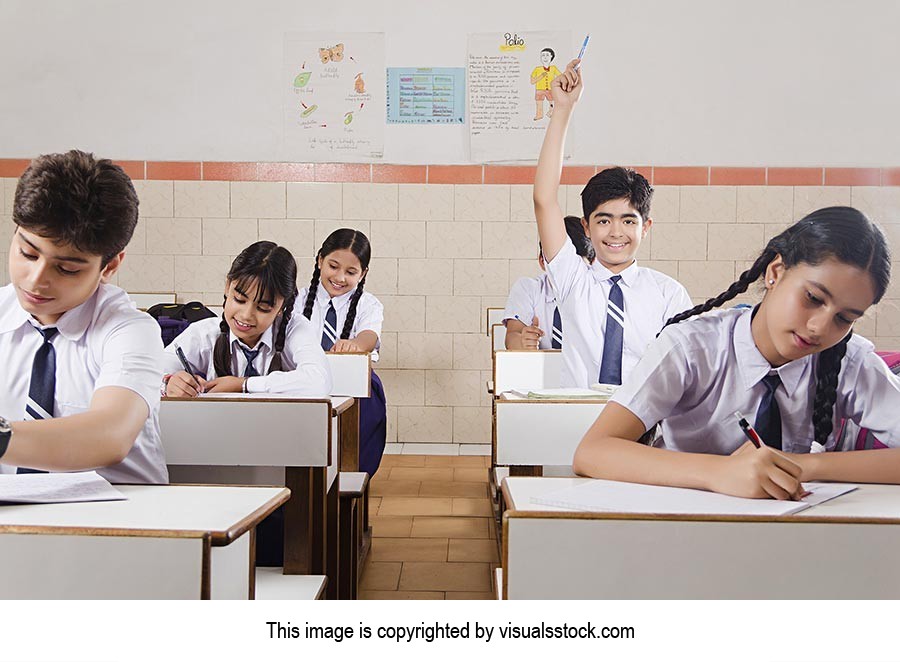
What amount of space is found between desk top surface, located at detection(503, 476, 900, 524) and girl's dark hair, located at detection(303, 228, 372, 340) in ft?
9.14

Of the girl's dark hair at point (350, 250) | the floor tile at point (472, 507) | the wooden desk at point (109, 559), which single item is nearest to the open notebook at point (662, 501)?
the wooden desk at point (109, 559)

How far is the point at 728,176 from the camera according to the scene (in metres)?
4.66

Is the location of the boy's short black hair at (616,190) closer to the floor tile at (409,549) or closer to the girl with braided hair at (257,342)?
the girl with braided hair at (257,342)

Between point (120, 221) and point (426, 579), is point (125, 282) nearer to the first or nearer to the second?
point (426, 579)

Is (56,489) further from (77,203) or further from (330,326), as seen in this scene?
(330,326)

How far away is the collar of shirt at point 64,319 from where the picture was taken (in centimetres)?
129

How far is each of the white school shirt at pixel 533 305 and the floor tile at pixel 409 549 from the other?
1523 millimetres

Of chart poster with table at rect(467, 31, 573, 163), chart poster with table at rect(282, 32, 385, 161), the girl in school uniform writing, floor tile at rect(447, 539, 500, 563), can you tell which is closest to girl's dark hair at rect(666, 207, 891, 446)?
floor tile at rect(447, 539, 500, 563)

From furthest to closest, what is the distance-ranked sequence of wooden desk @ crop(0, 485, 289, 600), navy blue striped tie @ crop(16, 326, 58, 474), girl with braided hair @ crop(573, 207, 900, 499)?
navy blue striped tie @ crop(16, 326, 58, 474)
girl with braided hair @ crop(573, 207, 900, 499)
wooden desk @ crop(0, 485, 289, 600)

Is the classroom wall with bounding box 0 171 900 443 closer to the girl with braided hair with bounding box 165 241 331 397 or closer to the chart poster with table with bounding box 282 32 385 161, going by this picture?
the chart poster with table with bounding box 282 32 385 161

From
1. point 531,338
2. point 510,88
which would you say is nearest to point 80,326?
point 531,338

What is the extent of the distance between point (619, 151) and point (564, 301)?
250cm

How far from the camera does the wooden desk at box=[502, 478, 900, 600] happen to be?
2.61ft

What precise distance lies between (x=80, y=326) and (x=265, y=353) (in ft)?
3.59
